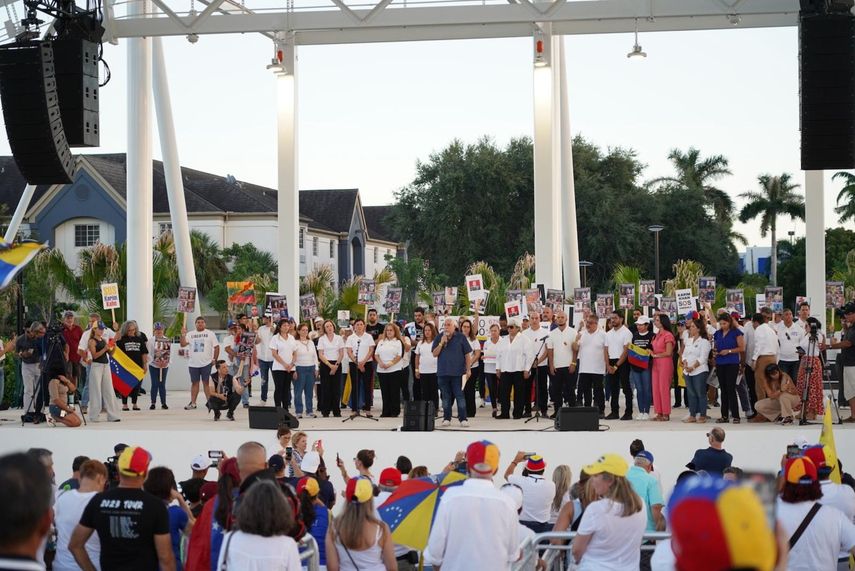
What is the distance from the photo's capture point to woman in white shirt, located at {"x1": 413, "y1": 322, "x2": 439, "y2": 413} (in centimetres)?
1644

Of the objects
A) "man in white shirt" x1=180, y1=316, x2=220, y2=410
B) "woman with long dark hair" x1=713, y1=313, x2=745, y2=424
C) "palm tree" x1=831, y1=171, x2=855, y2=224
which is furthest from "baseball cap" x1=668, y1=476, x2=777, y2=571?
"palm tree" x1=831, y1=171, x2=855, y2=224

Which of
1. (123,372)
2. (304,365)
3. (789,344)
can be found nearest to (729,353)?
(789,344)

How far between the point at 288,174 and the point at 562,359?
7908mm

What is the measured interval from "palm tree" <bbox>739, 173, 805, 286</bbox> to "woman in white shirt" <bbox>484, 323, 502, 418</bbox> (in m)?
63.6

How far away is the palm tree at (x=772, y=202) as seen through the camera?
78.2 m

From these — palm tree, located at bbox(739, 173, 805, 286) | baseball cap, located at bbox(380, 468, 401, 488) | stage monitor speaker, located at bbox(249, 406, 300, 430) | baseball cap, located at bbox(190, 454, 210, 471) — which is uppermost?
palm tree, located at bbox(739, 173, 805, 286)

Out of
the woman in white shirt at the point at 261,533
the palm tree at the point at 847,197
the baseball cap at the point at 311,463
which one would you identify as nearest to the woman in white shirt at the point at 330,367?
the baseball cap at the point at 311,463

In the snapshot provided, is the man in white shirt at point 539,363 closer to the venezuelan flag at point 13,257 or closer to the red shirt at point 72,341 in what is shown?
the red shirt at point 72,341

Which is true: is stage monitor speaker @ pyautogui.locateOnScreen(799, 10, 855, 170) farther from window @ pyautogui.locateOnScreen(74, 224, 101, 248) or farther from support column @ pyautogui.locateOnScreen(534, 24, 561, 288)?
window @ pyautogui.locateOnScreen(74, 224, 101, 248)

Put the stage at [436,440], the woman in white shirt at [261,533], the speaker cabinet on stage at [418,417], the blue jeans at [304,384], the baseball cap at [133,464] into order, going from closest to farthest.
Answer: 1. the woman in white shirt at [261,533]
2. the baseball cap at [133,464]
3. the stage at [436,440]
4. the speaker cabinet on stage at [418,417]
5. the blue jeans at [304,384]

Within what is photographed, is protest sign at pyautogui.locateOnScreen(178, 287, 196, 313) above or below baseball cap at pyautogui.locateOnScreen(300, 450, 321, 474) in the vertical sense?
above

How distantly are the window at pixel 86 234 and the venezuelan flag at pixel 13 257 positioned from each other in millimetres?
46812

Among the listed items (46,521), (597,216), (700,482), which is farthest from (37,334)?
(597,216)

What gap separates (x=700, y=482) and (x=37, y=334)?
15.6 meters
